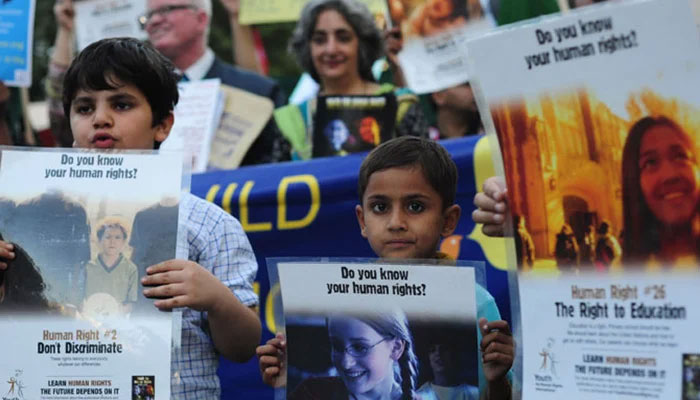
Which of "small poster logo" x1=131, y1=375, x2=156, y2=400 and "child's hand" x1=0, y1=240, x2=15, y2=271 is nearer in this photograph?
"small poster logo" x1=131, y1=375, x2=156, y2=400

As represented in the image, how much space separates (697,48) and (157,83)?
5.44 ft

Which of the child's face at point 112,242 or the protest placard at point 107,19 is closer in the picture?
the child's face at point 112,242

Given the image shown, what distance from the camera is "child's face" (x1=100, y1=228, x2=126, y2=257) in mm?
2676

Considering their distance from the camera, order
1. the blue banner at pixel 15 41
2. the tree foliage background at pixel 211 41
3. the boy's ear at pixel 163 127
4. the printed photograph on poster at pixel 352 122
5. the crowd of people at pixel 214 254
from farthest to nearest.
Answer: the tree foliage background at pixel 211 41, the blue banner at pixel 15 41, the printed photograph on poster at pixel 352 122, the boy's ear at pixel 163 127, the crowd of people at pixel 214 254

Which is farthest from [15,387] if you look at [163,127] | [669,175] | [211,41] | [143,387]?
[211,41]

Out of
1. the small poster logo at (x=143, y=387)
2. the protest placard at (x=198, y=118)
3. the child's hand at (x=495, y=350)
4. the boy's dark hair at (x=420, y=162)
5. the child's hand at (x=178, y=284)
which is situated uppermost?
the protest placard at (x=198, y=118)

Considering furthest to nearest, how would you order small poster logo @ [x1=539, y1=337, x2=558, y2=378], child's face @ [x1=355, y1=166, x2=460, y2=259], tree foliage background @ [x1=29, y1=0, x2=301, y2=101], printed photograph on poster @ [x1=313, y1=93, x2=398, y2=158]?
tree foliage background @ [x1=29, y1=0, x2=301, y2=101] < printed photograph on poster @ [x1=313, y1=93, x2=398, y2=158] < child's face @ [x1=355, y1=166, x2=460, y2=259] < small poster logo @ [x1=539, y1=337, x2=558, y2=378]

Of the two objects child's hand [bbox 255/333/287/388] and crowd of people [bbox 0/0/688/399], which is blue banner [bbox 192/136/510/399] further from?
child's hand [bbox 255/333/287/388]

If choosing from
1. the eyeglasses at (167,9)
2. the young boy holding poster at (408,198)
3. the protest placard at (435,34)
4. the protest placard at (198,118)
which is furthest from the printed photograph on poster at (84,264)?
the eyeglasses at (167,9)

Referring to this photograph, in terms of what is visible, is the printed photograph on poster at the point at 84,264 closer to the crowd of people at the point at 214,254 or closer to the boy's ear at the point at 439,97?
the crowd of people at the point at 214,254

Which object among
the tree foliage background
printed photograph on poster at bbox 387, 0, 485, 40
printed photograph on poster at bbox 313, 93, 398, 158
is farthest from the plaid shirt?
the tree foliage background

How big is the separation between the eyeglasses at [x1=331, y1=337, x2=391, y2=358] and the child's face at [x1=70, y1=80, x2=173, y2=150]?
36.7 inches

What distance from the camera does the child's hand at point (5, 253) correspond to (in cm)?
268

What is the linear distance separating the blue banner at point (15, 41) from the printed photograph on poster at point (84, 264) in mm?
2974
